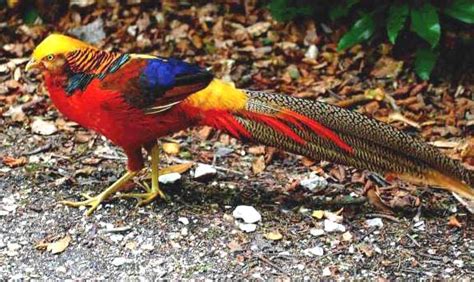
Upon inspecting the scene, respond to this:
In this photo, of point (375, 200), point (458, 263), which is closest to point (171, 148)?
point (375, 200)

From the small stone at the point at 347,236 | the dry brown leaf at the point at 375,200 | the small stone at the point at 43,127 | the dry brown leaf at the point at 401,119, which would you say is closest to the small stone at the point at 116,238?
the small stone at the point at 347,236

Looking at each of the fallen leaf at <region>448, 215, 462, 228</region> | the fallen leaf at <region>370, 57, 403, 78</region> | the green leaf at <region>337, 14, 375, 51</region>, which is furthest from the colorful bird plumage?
the fallen leaf at <region>370, 57, 403, 78</region>

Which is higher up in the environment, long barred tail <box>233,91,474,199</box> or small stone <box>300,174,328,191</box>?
long barred tail <box>233,91,474,199</box>

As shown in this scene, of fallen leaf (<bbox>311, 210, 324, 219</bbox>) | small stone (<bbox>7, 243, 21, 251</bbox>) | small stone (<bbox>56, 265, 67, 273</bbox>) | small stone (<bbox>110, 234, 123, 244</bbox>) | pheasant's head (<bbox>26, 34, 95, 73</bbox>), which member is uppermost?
pheasant's head (<bbox>26, 34, 95, 73</bbox>)

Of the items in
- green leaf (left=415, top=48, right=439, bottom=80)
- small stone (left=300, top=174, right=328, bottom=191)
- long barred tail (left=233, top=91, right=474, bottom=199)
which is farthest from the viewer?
green leaf (left=415, top=48, right=439, bottom=80)

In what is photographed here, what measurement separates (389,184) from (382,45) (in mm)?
1396

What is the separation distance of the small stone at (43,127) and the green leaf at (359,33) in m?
1.77

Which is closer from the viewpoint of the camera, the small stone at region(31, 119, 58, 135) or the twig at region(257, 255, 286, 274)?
the twig at region(257, 255, 286, 274)

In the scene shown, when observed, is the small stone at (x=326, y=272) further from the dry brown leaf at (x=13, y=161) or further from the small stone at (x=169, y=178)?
the dry brown leaf at (x=13, y=161)

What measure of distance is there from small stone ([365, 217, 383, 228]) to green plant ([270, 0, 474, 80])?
1320 millimetres

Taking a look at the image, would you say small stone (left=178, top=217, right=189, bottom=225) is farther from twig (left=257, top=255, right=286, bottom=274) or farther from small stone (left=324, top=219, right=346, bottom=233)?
small stone (left=324, top=219, right=346, bottom=233)

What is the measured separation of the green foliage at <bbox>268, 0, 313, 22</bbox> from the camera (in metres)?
5.53

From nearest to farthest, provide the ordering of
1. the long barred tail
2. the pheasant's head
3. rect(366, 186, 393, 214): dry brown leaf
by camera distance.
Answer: the pheasant's head < the long barred tail < rect(366, 186, 393, 214): dry brown leaf

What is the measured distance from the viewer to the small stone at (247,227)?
153 inches
